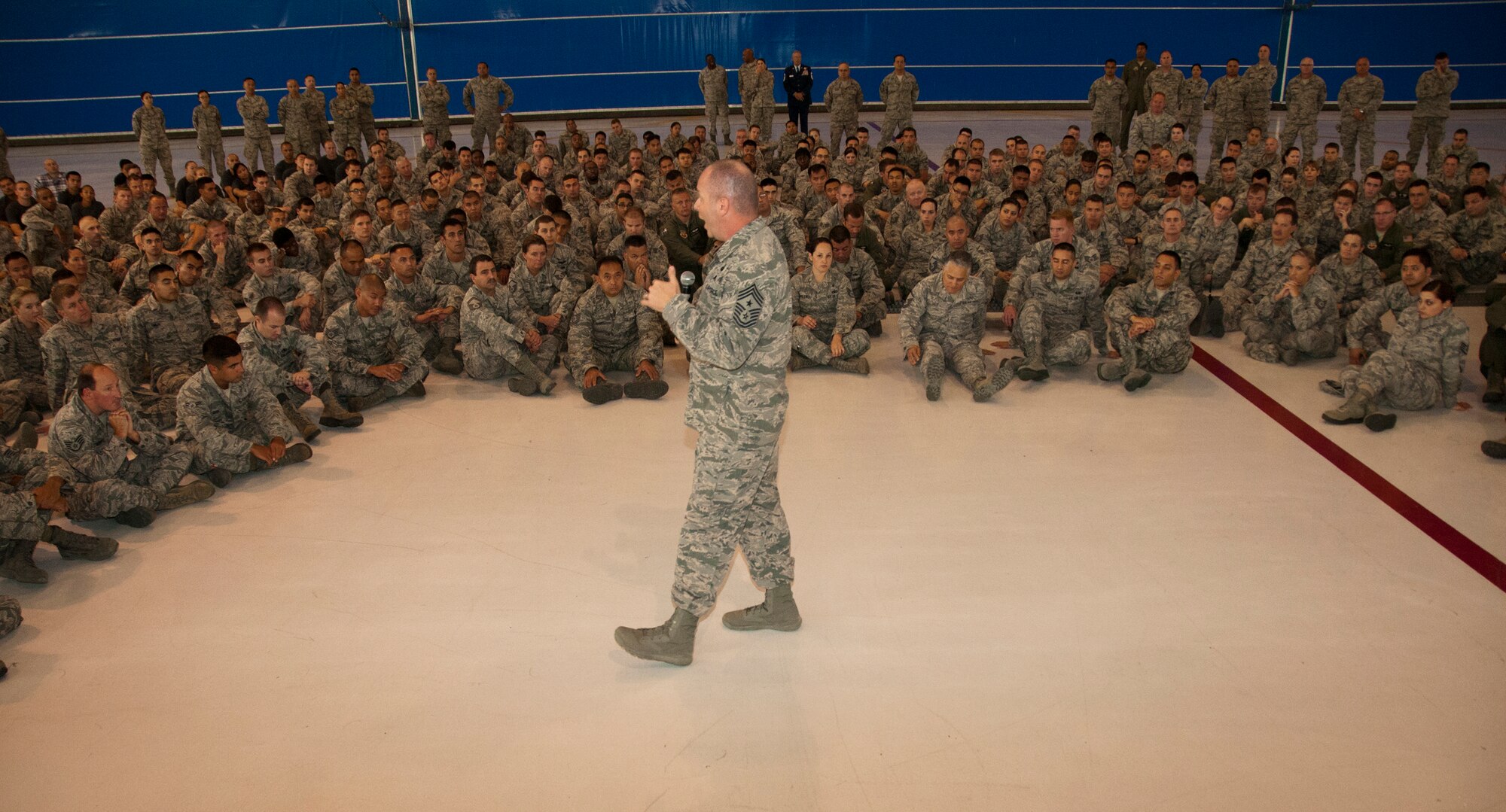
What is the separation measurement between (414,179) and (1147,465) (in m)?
9.19

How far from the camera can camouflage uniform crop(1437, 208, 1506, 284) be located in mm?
8906

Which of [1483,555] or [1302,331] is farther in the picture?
[1302,331]

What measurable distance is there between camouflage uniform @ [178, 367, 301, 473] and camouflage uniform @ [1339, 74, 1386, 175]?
1355 centimetres

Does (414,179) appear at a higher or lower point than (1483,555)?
higher

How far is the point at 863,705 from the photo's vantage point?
3.70 meters

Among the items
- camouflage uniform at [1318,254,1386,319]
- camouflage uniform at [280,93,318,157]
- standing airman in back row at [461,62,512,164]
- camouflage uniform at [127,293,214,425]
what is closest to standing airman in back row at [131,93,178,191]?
camouflage uniform at [280,93,318,157]

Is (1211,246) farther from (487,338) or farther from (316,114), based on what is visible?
(316,114)

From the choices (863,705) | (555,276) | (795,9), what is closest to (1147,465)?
(863,705)

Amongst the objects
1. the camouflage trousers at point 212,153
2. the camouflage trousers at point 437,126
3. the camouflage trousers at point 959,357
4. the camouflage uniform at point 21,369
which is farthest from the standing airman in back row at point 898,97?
the camouflage uniform at point 21,369

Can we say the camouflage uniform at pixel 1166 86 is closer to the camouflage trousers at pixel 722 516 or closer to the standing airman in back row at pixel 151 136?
the camouflage trousers at pixel 722 516

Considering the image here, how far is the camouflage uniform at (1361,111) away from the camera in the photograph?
1368cm

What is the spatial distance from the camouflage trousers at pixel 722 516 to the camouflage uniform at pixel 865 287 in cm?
402

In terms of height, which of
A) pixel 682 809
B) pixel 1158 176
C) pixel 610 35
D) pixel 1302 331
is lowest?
pixel 682 809

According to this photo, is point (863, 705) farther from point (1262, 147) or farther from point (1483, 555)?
point (1262, 147)
